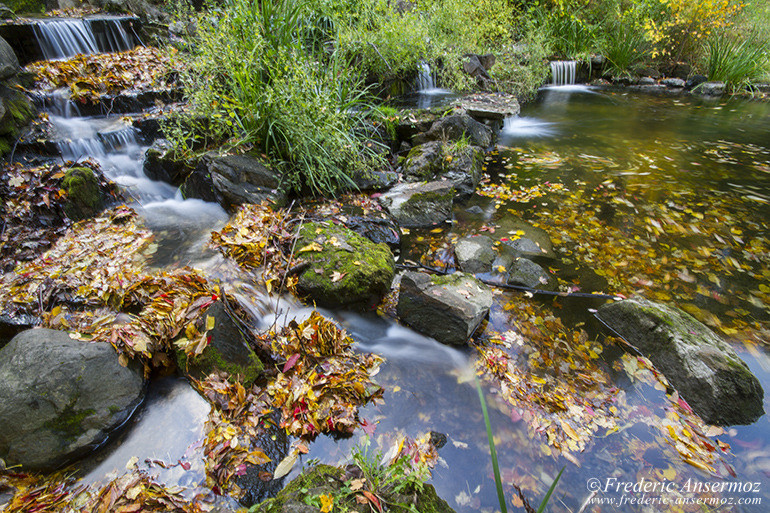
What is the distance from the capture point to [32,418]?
2.11 m

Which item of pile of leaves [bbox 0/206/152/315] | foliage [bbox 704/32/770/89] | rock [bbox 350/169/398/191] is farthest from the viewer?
foliage [bbox 704/32/770/89]

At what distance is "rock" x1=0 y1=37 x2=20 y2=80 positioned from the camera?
5.20 meters

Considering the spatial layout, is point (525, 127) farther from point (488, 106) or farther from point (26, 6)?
point (26, 6)

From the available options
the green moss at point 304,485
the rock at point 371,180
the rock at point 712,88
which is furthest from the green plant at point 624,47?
the green moss at point 304,485

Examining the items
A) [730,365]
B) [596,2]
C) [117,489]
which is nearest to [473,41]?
[596,2]

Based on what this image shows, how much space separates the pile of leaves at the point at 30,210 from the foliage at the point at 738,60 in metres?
18.5

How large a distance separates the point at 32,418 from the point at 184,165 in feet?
12.2

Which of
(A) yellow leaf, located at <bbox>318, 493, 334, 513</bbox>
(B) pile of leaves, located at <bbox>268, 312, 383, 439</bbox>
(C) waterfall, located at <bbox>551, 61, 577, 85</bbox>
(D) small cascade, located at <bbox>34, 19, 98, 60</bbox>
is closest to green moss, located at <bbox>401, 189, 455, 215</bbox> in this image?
(B) pile of leaves, located at <bbox>268, 312, 383, 439</bbox>

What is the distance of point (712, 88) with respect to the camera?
1243 cm

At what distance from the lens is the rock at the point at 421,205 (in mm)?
5008

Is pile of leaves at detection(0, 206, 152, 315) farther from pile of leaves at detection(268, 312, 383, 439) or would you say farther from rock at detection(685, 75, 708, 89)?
rock at detection(685, 75, 708, 89)

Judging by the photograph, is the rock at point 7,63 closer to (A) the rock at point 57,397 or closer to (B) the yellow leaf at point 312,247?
(A) the rock at point 57,397

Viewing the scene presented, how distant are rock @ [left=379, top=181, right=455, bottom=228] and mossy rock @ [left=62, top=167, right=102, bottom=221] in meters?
3.71

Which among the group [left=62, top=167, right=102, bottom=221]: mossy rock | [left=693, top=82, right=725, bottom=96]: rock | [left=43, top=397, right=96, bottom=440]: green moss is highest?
[left=62, top=167, right=102, bottom=221]: mossy rock
